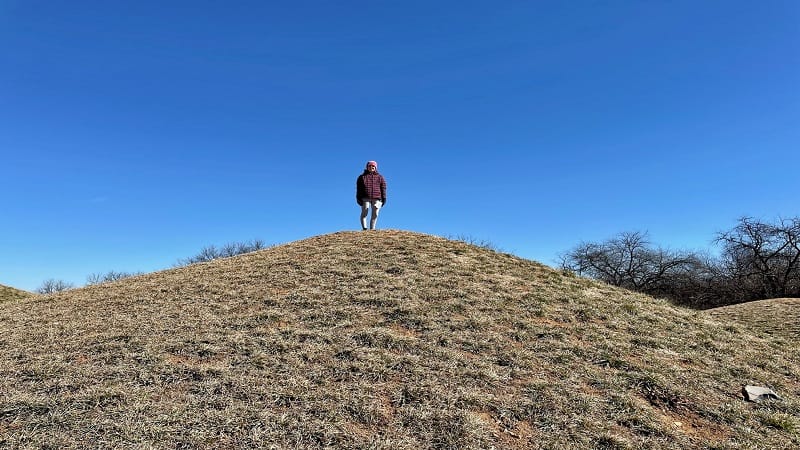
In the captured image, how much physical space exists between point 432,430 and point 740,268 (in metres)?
32.4

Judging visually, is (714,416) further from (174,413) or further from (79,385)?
(79,385)

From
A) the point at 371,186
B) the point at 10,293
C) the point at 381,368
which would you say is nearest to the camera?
the point at 381,368

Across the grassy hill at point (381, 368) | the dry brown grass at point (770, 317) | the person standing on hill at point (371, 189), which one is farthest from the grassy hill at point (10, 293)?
the dry brown grass at point (770, 317)

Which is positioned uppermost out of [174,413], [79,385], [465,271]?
[465,271]

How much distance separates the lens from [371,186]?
1227 cm

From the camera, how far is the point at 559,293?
8.80 meters

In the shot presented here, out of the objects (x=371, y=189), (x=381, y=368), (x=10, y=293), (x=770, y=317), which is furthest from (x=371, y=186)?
(x=10, y=293)

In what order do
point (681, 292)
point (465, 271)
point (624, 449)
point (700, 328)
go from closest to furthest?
point (624, 449) < point (700, 328) < point (465, 271) < point (681, 292)

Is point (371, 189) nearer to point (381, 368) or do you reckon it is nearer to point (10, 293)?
point (381, 368)

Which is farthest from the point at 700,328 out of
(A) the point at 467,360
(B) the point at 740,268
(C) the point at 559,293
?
(B) the point at 740,268

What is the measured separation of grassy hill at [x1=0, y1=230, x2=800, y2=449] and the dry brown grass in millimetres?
2995

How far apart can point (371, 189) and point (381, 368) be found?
7.60 metres

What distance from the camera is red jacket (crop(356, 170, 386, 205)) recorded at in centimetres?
1223

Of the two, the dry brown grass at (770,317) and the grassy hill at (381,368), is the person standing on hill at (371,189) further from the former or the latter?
the dry brown grass at (770,317)
